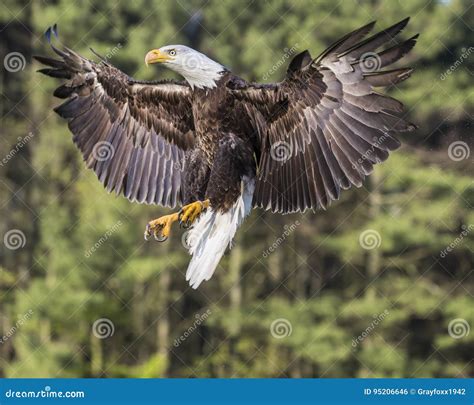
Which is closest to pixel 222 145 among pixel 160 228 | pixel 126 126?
pixel 160 228

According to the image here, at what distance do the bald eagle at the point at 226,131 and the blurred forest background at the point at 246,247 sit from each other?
9703 mm

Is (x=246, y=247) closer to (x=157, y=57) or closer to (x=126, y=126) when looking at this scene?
(x=126, y=126)

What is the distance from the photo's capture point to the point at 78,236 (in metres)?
18.6

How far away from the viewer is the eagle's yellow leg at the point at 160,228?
20.4 ft

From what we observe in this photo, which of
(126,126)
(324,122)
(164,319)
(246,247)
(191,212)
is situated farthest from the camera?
(164,319)

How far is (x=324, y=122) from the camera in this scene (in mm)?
6676

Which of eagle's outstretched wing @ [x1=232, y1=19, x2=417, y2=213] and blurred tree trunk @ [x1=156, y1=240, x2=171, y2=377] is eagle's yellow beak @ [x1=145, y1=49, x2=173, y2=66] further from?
blurred tree trunk @ [x1=156, y1=240, x2=171, y2=377]

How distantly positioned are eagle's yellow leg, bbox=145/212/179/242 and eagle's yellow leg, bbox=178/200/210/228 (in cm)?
6

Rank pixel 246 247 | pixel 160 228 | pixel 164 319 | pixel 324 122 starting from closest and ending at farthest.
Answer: pixel 160 228 < pixel 324 122 < pixel 246 247 < pixel 164 319

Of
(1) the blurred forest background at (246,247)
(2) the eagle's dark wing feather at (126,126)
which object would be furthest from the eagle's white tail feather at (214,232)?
(1) the blurred forest background at (246,247)

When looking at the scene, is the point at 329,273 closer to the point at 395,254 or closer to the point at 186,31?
the point at 395,254

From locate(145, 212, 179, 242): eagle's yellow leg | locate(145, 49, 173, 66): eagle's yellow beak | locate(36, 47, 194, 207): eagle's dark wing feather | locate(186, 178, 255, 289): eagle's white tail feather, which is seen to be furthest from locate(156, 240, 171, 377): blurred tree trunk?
locate(145, 212, 179, 242): eagle's yellow leg

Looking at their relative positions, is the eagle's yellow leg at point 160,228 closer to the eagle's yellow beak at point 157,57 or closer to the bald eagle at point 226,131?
the bald eagle at point 226,131

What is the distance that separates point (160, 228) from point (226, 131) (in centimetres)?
89
